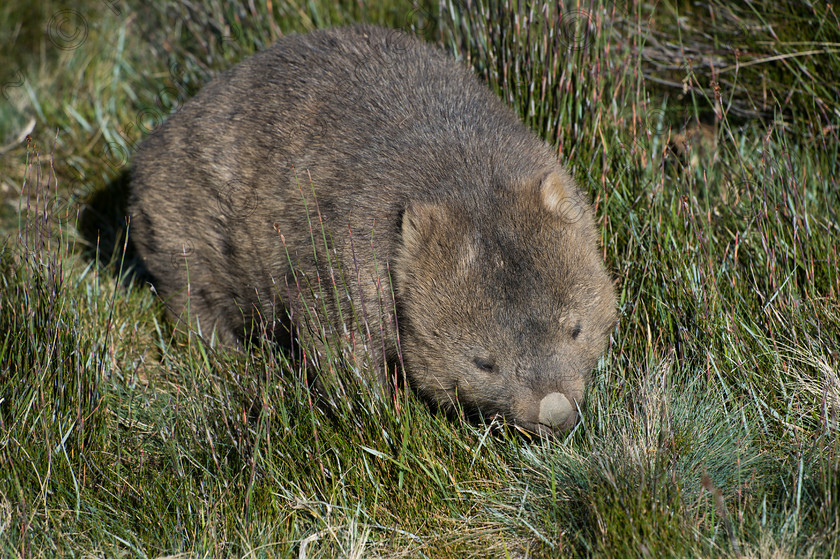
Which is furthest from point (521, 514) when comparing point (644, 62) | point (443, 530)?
point (644, 62)

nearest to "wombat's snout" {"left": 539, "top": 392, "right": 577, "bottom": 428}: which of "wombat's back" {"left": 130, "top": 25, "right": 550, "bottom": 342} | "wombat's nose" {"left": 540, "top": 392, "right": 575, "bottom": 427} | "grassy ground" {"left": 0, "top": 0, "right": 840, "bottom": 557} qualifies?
"wombat's nose" {"left": 540, "top": 392, "right": 575, "bottom": 427}

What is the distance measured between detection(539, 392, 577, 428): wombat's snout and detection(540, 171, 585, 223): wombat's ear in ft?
2.49

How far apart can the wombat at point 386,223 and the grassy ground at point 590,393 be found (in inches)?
9.7

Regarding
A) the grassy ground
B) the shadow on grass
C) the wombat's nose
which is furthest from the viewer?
the shadow on grass

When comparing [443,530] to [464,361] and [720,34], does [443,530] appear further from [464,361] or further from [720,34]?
[720,34]

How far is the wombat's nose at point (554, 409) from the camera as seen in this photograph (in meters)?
3.16

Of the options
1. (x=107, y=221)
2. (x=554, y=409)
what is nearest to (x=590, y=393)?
(x=554, y=409)

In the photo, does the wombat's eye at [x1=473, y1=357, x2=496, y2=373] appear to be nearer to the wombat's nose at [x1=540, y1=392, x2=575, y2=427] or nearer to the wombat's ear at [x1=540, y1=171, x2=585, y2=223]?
the wombat's nose at [x1=540, y1=392, x2=575, y2=427]

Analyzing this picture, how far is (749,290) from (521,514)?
152 cm

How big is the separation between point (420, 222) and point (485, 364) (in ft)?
2.03

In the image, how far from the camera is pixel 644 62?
16.6ft

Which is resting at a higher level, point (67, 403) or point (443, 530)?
point (67, 403)

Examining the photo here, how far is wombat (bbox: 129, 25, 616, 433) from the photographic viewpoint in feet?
10.7

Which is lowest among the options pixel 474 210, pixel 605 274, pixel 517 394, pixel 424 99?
pixel 517 394
